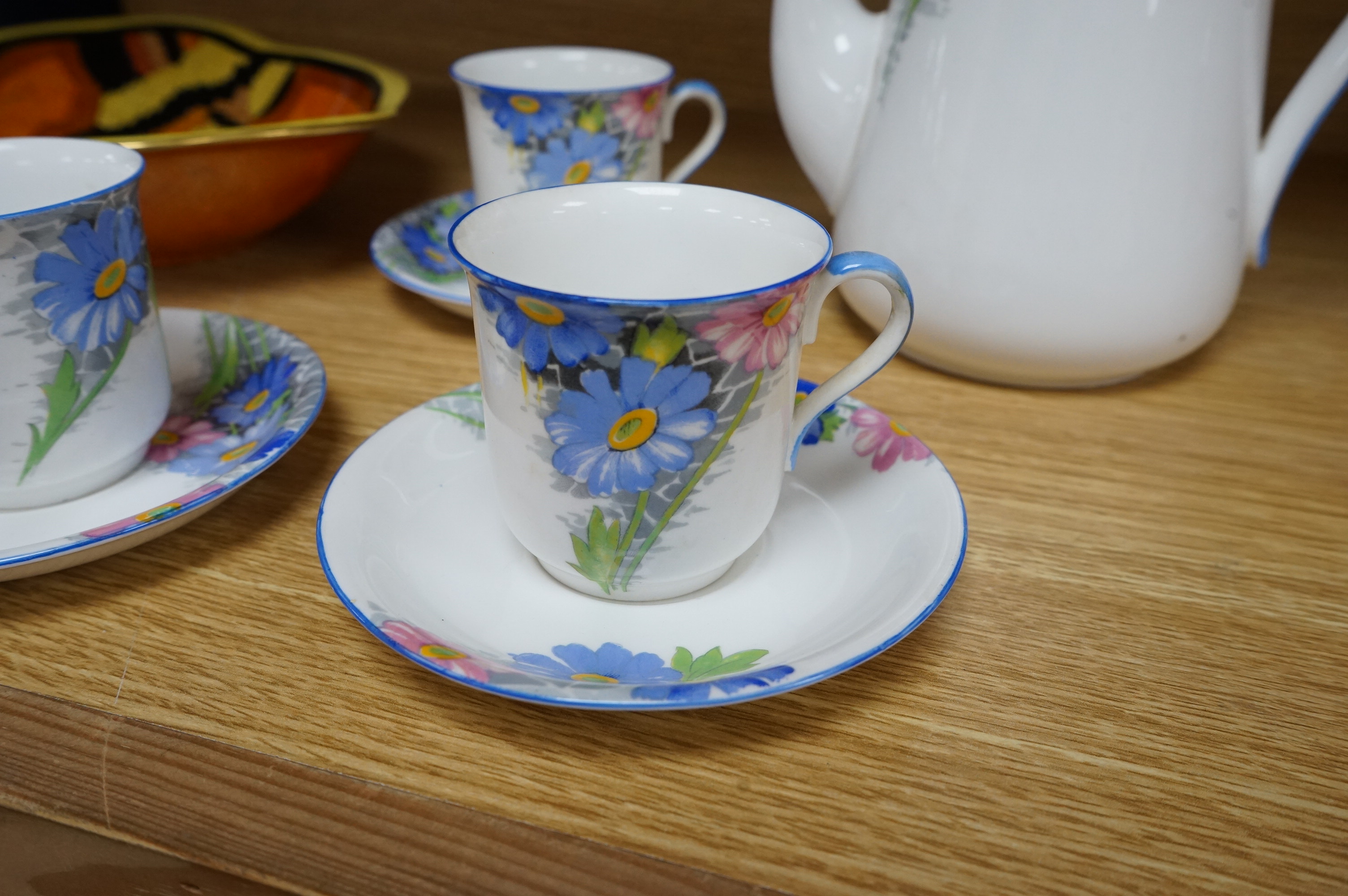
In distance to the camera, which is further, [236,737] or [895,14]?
[895,14]

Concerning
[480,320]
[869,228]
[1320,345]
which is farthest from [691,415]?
[1320,345]

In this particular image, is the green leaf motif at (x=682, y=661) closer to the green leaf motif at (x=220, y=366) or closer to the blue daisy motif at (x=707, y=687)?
the blue daisy motif at (x=707, y=687)

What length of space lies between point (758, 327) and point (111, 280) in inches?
9.8

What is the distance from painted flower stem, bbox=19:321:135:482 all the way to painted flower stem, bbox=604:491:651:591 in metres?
0.21

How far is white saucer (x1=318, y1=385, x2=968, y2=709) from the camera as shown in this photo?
0.89 ft

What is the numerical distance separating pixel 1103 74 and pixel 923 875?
302 mm

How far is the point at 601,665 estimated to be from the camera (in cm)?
29

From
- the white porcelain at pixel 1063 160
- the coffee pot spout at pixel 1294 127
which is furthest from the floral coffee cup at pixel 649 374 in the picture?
the coffee pot spout at pixel 1294 127

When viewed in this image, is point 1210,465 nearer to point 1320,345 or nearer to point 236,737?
point 1320,345

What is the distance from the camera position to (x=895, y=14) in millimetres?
423

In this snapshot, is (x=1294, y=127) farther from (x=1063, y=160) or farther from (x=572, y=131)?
(x=572, y=131)

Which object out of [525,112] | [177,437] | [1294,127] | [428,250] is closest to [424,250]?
[428,250]

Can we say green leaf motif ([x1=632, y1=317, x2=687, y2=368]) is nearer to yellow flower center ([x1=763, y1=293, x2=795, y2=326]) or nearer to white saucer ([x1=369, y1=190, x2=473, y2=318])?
yellow flower center ([x1=763, y1=293, x2=795, y2=326])

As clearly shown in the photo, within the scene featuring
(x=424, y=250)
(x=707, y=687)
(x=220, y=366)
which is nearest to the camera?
(x=707, y=687)
